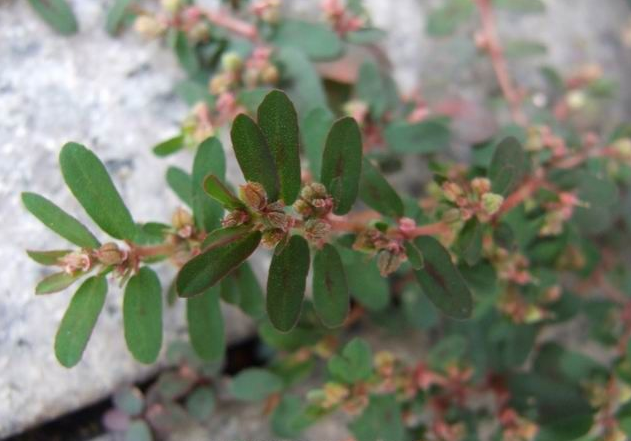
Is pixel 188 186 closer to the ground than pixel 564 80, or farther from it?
farther from it

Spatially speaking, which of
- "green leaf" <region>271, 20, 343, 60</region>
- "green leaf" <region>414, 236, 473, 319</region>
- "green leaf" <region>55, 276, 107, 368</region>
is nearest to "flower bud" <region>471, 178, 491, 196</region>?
"green leaf" <region>414, 236, 473, 319</region>

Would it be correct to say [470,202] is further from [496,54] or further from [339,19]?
[496,54]

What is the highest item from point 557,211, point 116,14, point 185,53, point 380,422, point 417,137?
point 116,14

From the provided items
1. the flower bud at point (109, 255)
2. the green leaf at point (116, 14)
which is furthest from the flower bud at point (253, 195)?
the green leaf at point (116, 14)

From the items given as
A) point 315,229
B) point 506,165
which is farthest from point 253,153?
point 506,165

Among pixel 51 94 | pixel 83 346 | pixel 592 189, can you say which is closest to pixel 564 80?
pixel 592 189

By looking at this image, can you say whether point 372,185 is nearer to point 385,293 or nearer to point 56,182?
point 385,293

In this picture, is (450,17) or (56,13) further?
(450,17)
